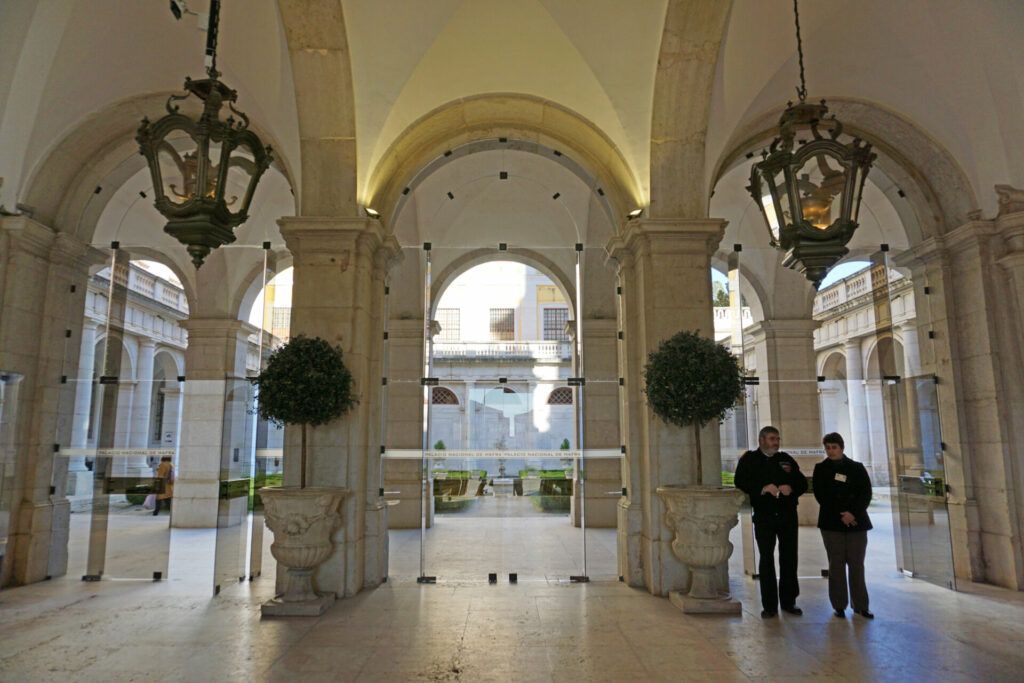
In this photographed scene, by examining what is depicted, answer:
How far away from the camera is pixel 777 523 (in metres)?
5.57

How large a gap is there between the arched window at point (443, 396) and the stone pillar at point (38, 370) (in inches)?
175

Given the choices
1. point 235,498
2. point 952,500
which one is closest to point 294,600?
point 235,498

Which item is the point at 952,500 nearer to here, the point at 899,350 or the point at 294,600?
the point at 899,350

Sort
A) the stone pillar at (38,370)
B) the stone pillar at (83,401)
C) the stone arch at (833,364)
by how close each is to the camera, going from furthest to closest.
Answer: the stone arch at (833,364) → the stone pillar at (83,401) → the stone pillar at (38,370)

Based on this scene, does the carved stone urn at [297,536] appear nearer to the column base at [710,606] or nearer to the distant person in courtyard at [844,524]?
the column base at [710,606]

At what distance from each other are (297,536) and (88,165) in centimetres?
570

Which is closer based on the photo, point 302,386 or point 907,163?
point 302,386

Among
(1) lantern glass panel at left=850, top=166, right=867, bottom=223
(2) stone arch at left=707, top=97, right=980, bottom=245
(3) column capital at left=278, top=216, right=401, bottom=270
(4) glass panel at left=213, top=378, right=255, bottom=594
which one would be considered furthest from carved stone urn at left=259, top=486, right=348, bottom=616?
(2) stone arch at left=707, top=97, right=980, bottom=245

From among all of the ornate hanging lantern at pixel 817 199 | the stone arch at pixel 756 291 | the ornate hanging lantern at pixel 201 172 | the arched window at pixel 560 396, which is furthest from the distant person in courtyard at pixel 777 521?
the stone arch at pixel 756 291

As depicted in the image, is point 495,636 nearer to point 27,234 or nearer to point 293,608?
point 293,608

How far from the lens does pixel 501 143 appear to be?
8109 mm

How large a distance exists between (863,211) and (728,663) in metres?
8.25

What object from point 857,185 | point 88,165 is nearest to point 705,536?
point 857,185

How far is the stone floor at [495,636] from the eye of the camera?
417cm
